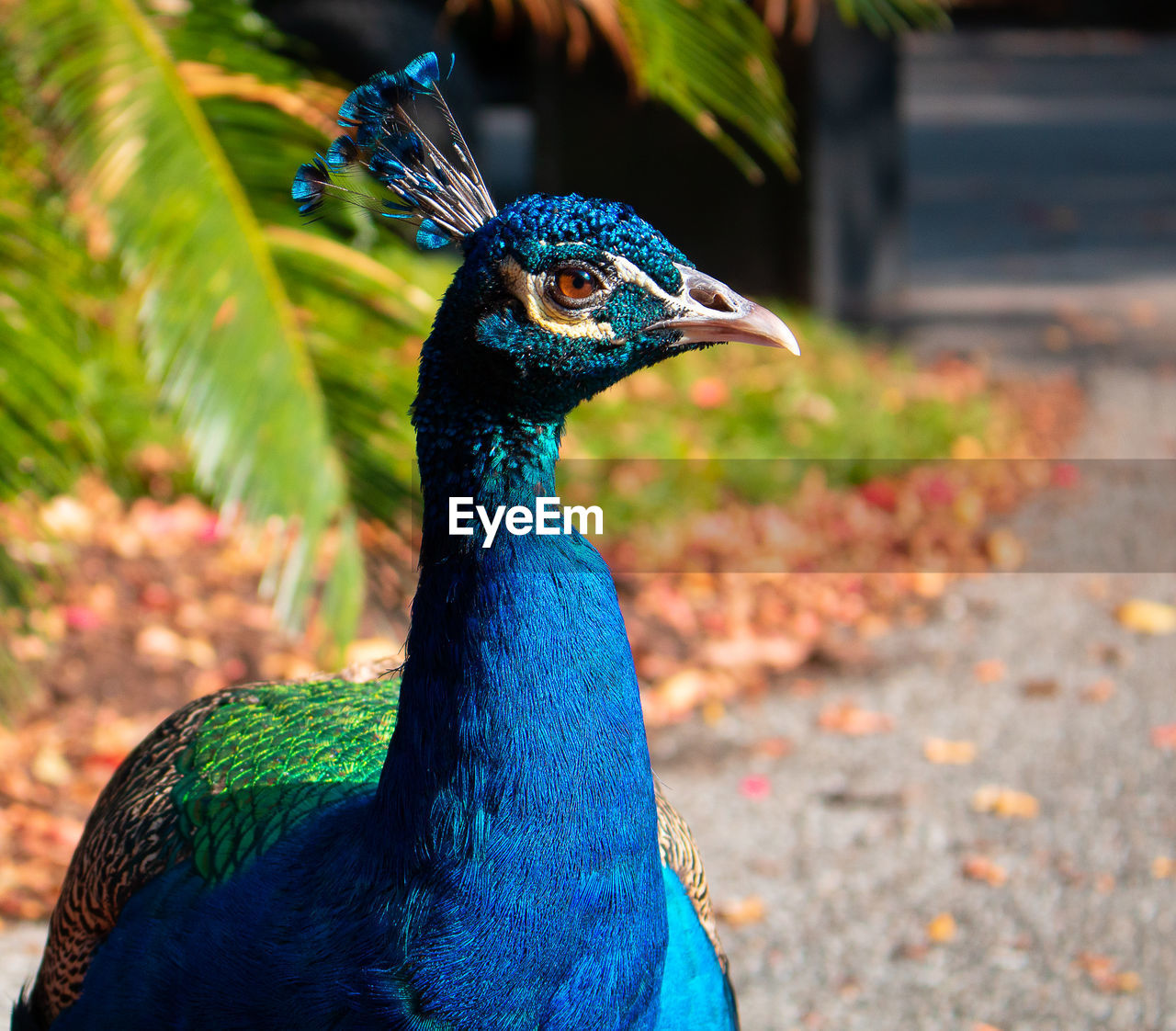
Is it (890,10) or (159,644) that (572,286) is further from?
(159,644)

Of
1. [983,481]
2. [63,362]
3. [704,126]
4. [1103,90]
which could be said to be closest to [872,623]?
[983,481]

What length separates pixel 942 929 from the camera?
322 cm

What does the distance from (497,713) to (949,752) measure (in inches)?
108

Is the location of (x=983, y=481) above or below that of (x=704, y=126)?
below

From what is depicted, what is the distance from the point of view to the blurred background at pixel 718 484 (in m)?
2.98

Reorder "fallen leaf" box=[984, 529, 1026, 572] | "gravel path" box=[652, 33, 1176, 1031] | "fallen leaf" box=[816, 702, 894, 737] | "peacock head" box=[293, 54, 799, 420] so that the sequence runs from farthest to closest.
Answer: "fallen leaf" box=[984, 529, 1026, 572]
"fallen leaf" box=[816, 702, 894, 737]
"gravel path" box=[652, 33, 1176, 1031]
"peacock head" box=[293, 54, 799, 420]

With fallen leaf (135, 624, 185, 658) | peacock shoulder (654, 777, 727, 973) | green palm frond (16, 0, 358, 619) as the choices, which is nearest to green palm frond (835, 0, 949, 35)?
green palm frond (16, 0, 358, 619)

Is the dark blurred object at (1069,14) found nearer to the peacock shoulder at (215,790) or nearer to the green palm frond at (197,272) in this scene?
the green palm frond at (197,272)

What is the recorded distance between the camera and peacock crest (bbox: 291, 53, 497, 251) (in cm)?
169

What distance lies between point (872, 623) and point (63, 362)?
275cm

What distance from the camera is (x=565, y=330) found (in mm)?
1568

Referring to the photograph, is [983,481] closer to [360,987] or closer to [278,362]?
[278,362]

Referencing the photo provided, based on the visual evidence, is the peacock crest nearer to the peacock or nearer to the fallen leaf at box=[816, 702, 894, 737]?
the peacock

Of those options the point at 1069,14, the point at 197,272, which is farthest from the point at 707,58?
the point at 1069,14
